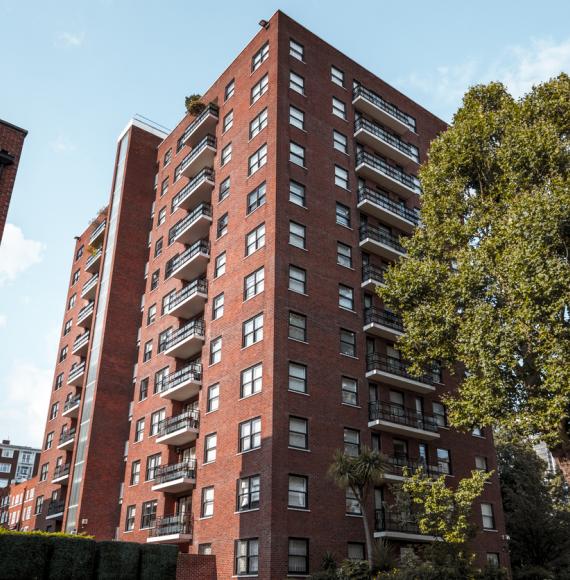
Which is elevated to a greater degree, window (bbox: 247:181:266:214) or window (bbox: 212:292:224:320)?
window (bbox: 247:181:266:214)

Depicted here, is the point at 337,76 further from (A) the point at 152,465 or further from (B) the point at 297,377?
(A) the point at 152,465

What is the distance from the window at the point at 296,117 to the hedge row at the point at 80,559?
26.5 metres

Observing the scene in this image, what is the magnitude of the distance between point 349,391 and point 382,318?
18.3 feet

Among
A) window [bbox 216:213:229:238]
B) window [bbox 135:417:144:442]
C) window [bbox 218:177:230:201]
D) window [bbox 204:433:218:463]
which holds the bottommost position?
window [bbox 204:433:218:463]

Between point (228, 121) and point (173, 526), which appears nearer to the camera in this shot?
point (173, 526)

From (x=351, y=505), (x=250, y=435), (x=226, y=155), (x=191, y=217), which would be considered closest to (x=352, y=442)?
(x=351, y=505)

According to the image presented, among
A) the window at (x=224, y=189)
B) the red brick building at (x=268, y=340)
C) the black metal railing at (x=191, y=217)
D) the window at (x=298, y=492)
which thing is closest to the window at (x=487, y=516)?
the red brick building at (x=268, y=340)

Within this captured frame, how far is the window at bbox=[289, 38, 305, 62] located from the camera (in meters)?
45.5

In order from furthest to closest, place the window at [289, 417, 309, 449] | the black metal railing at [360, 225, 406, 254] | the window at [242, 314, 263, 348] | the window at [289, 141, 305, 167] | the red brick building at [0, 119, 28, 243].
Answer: the black metal railing at [360, 225, 406, 254] → the window at [289, 141, 305, 167] → the window at [242, 314, 263, 348] → the window at [289, 417, 309, 449] → the red brick building at [0, 119, 28, 243]

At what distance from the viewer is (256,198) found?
41.4 metres

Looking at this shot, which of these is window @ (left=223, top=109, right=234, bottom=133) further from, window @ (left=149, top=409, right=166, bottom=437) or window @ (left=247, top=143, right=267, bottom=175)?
window @ (left=149, top=409, right=166, bottom=437)

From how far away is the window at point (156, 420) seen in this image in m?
44.2

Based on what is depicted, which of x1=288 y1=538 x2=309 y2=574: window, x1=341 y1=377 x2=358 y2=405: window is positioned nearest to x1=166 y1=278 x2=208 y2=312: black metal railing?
x1=341 y1=377 x2=358 y2=405: window

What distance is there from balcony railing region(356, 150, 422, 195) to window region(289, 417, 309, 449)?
19096 millimetres
